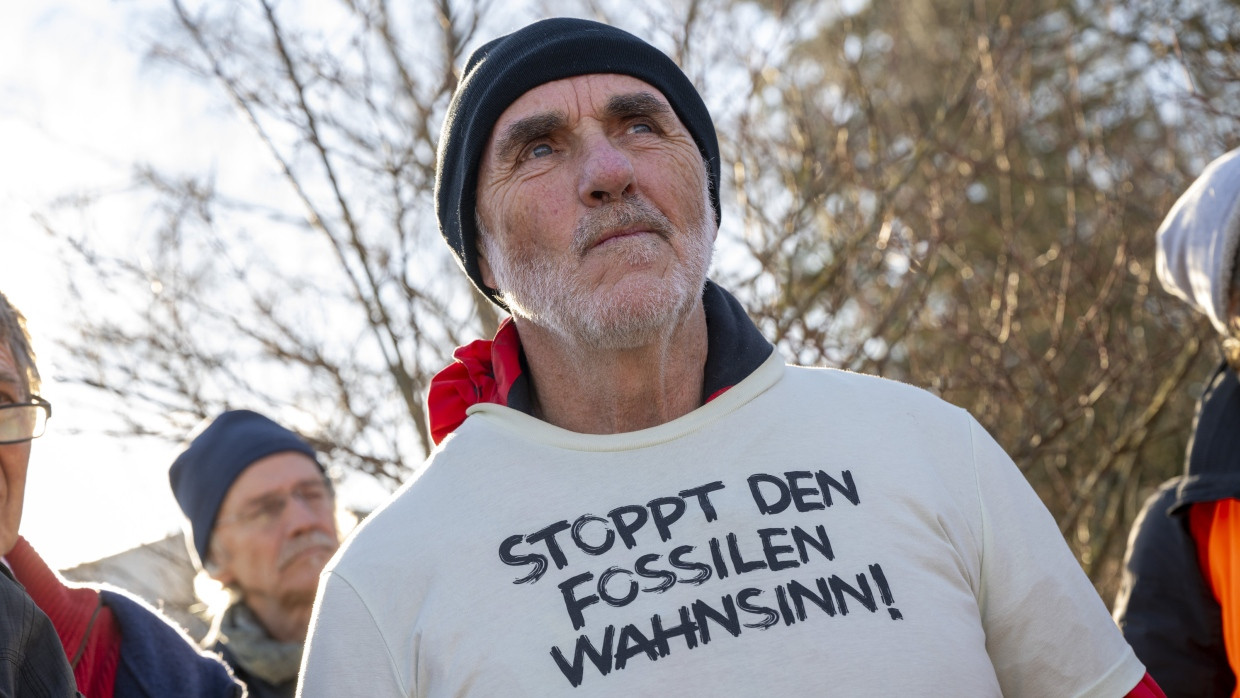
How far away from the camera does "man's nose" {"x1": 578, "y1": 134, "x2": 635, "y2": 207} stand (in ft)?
7.88

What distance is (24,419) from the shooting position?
2363 millimetres

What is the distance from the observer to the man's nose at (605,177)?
7.88 feet

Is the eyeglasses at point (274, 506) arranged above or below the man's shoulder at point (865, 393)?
above

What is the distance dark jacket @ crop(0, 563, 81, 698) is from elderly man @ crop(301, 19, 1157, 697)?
0.40m

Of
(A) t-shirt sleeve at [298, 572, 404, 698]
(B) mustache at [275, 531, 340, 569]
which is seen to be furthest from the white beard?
(B) mustache at [275, 531, 340, 569]

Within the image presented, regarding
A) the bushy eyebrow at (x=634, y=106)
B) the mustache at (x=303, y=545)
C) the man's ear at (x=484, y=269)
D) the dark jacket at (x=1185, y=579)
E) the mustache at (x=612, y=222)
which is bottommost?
the dark jacket at (x=1185, y=579)

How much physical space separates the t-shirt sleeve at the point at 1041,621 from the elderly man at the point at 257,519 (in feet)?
7.73

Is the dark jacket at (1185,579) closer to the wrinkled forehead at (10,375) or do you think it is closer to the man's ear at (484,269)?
the man's ear at (484,269)

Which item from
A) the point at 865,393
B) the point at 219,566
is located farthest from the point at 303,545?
the point at 865,393

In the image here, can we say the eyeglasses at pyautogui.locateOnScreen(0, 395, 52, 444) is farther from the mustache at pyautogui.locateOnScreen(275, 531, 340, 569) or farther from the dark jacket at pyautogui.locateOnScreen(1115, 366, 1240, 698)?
the dark jacket at pyautogui.locateOnScreen(1115, 366, 1240, 698)

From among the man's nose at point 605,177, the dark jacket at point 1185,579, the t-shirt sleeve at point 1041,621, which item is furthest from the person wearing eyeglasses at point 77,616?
the dark jacket at point 1185,579

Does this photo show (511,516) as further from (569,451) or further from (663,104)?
(663,104)

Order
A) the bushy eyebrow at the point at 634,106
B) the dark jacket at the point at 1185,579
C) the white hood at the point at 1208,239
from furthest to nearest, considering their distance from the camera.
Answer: the white hood at the point at 1208,239
the dark jacket at the point at 1185,579
the bushy eyebrow at the point at 634,106

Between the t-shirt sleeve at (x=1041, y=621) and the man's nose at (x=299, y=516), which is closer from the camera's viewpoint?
the t-shirt sleeve at (x=1041, y=621)
